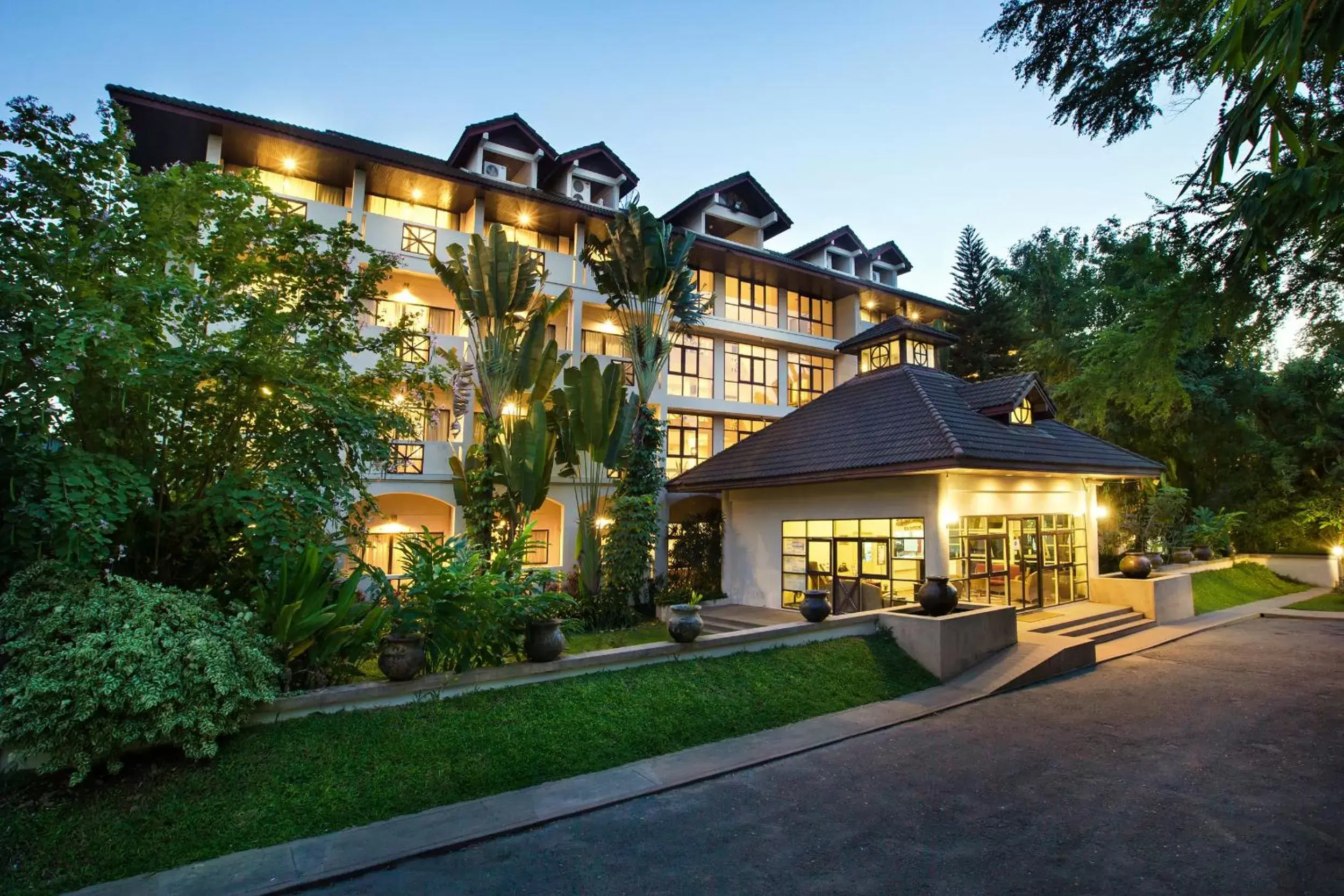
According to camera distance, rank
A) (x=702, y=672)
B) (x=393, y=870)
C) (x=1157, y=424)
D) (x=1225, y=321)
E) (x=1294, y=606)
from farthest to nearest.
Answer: (x=1157, y=424)
(x=1294, y=606)
(x=702, y=672)
(x=1225, y=321)
(x=393, y=870)

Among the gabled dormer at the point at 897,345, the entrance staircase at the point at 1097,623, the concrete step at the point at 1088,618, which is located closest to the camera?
the concrete step at the point at 1088,618

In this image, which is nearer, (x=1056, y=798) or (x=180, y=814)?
(x=180, y=814)

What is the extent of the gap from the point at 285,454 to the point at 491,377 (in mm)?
8390

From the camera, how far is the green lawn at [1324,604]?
1664 cm

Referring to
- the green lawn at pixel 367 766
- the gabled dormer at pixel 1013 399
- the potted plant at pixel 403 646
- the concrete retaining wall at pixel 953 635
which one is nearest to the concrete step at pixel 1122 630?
the concrete retaining wall at pixel 953 635

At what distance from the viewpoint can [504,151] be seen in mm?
18828

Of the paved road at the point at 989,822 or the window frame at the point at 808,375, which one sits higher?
the window frame at the point at 808,375

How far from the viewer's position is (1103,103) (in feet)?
23.8

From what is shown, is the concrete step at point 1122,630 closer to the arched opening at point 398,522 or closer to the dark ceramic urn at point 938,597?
the dark ceramic urn at point 938,597

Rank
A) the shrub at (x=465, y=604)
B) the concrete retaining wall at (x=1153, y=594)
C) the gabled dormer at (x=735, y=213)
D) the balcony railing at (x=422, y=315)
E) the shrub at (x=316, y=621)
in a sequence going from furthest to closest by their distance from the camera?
the gabled dormer at (x=735, y=213)
the balcony railing at (x=422, y=315)
the concrete retaining wall at (x=1153, y=594)
the shrub at (x=465, y=604)
the shrub at (x=316, y=621)

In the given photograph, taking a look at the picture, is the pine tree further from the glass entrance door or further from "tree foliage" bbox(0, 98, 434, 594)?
"tree foliage" bbox(0, 98, 434, 594)

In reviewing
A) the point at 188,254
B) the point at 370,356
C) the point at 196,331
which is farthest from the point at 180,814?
the point at 370,356

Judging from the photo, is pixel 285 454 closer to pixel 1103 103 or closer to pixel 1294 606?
pixel 1103 103

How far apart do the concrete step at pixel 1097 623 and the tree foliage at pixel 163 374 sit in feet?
40.8
